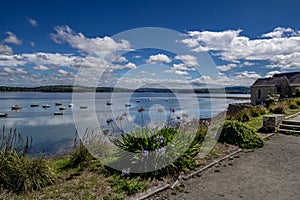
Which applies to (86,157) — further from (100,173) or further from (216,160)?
(216,160)

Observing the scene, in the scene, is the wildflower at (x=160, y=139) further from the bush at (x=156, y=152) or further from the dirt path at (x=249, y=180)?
the dirt path at (x=249, y=180)

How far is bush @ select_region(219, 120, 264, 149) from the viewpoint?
7993mm

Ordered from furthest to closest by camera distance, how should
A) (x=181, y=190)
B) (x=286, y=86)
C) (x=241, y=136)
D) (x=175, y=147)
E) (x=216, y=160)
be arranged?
(x=286, y=86) < (x=241, y=136) < (x=216, y=160) < (x=175, y=147) < (x=181, y=190)

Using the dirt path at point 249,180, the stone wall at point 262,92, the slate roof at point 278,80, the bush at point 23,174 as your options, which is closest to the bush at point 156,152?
the dirt path at point 249,180

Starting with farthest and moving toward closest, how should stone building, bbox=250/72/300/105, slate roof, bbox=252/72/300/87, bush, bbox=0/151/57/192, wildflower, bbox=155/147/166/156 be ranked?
slate roof, bbox=252/72/300/87 < stone building, bbox=250/72/300/105 < wildflower, bbox=155/147/166/156 < bush, bbox=0/151/57/192

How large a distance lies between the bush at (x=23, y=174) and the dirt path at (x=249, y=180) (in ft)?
7.65

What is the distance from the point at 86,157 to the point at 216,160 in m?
3.57

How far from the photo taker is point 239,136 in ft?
26.8

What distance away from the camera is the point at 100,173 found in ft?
17.4

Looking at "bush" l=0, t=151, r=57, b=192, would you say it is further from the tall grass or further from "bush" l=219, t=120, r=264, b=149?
"bush" l=219, t=120, r=264, b=149

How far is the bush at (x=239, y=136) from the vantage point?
799 cm

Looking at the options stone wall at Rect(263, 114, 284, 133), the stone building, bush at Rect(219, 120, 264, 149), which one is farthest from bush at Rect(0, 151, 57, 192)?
the stone building

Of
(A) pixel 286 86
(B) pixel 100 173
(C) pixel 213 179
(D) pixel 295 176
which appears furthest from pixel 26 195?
(A) pixel 286 86

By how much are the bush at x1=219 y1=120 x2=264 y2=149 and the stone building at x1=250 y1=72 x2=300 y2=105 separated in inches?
1247
